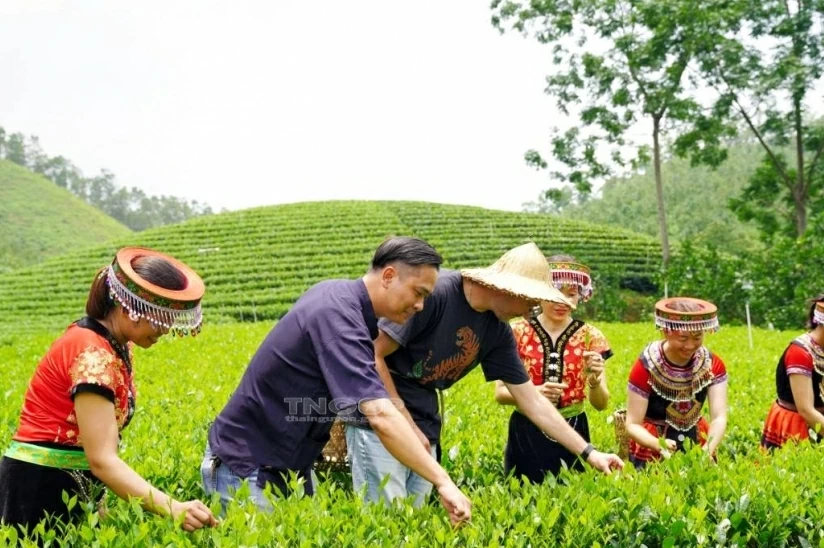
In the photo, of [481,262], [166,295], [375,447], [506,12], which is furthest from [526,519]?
[481,262]

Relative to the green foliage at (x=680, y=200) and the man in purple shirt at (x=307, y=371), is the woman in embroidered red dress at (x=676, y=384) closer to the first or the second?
the man in purple shirt at (x=307, y=371)

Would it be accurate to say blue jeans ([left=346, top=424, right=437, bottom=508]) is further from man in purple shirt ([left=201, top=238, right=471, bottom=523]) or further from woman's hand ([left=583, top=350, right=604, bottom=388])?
woman's hand ([left=583, top=350, right=604, bottom=388])

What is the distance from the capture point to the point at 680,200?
199ft

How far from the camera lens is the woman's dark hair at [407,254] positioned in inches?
108

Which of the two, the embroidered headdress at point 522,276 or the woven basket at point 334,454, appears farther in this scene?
the woven basket at point 334,454

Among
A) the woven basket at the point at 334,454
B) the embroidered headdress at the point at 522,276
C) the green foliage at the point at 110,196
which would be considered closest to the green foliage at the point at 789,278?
the embroidered headdress at the point at 522,276

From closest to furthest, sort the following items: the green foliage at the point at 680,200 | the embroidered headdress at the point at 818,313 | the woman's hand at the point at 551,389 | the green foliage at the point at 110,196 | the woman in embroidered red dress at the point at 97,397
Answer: the woman in embroidered red dress at the point at 97,397, the woman's hand at the point at 551,389, the embroidered headdress at the point at 818,313, the green foliage at the point at 680,200, the green foliage at the point at 110,196

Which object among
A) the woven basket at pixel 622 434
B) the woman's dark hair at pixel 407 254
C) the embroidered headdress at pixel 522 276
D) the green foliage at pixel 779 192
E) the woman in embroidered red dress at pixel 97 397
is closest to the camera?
the woman in embroidered red dress at pixel 97 397

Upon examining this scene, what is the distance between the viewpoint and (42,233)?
193ft

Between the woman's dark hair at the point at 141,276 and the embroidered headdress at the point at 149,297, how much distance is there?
2cm

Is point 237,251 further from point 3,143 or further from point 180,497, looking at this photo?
point 3,143

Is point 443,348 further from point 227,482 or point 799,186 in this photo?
point 799,186

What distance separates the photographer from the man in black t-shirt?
10.2 ft

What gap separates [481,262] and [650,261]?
6.13m
